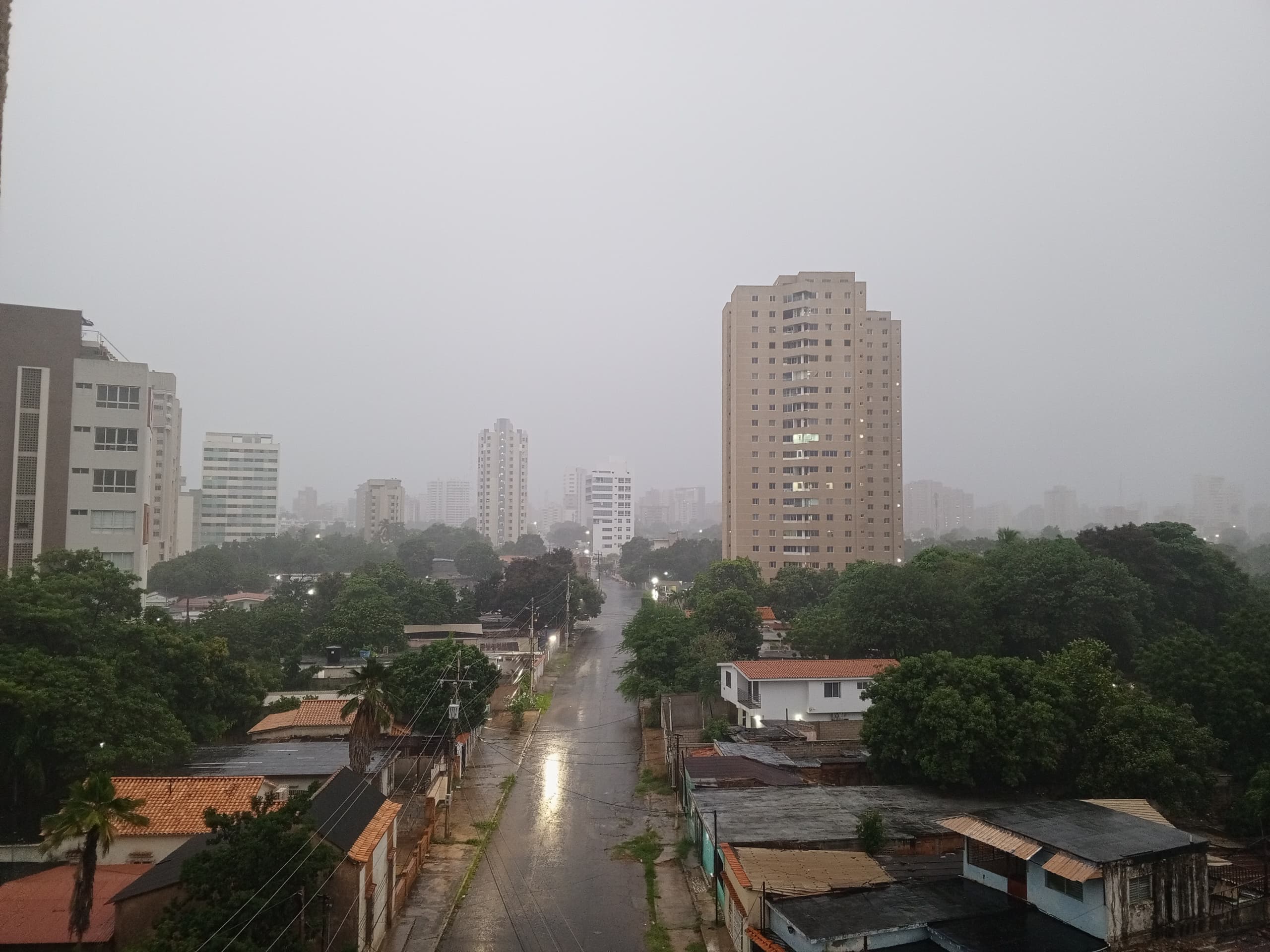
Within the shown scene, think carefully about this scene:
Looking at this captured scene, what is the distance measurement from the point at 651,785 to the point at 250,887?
55.2 ft

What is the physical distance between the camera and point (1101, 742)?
21.8 metres

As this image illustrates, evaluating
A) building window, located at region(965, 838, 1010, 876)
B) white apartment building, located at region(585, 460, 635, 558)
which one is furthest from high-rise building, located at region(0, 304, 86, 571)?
white apartment building, located at region(585, 460, 635, 558)

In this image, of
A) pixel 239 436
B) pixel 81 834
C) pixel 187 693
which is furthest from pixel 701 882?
pixel 239 436

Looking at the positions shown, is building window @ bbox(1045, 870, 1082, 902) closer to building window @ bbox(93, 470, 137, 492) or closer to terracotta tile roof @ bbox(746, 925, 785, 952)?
terracotta tile roof @ bbox(746, 925, 785, 952)

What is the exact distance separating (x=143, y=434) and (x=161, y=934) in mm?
31434

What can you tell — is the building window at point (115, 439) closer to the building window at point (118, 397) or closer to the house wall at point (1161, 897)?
the building window at point (118, 397)

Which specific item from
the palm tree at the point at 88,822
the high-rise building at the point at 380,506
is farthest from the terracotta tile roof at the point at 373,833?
the high-rise building at the point at 380,506

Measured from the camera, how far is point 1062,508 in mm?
195875

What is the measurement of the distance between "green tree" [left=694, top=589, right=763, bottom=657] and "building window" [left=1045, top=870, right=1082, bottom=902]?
86.0 ft

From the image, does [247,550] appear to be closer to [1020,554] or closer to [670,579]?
[670,579]

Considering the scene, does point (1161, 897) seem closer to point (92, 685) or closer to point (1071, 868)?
point (1071, 868)

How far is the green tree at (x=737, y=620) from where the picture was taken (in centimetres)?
4044

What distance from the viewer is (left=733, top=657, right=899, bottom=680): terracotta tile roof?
29.9 m

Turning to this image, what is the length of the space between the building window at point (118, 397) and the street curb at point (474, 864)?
2414cm
